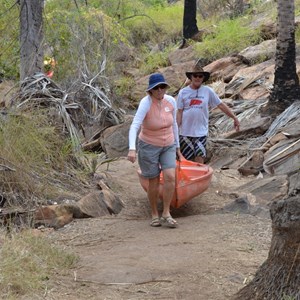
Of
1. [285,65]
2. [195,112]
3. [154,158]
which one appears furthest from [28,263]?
[285,65]

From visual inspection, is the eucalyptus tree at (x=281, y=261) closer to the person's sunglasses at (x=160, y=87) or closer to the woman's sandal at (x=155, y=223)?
the woman's sandal at (x=155, y=223)

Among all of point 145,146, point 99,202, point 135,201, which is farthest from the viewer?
point 135,201

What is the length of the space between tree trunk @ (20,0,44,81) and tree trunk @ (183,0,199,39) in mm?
12329

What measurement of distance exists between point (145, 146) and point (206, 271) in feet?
6.94

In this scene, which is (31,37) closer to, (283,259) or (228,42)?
(283,259)

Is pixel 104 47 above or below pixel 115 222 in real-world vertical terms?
above

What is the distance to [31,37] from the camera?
11.4 m

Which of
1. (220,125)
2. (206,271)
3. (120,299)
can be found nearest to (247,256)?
(206,271)

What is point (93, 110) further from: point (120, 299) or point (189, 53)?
point (189, 53)

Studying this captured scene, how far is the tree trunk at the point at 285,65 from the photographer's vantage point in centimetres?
1328

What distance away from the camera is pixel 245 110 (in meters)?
14.3

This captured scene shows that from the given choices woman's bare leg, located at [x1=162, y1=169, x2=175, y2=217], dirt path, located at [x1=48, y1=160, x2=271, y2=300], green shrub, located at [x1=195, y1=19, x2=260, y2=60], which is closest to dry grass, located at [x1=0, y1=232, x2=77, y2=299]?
dirt path, located at [x1=48, y1=160, x2=271, y2=300]

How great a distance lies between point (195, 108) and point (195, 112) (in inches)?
1.8

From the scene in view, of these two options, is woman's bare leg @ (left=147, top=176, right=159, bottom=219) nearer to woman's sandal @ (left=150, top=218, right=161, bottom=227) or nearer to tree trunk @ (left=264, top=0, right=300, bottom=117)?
woman's sandal @ (left=150, top=218, right=161, bottom=227)
